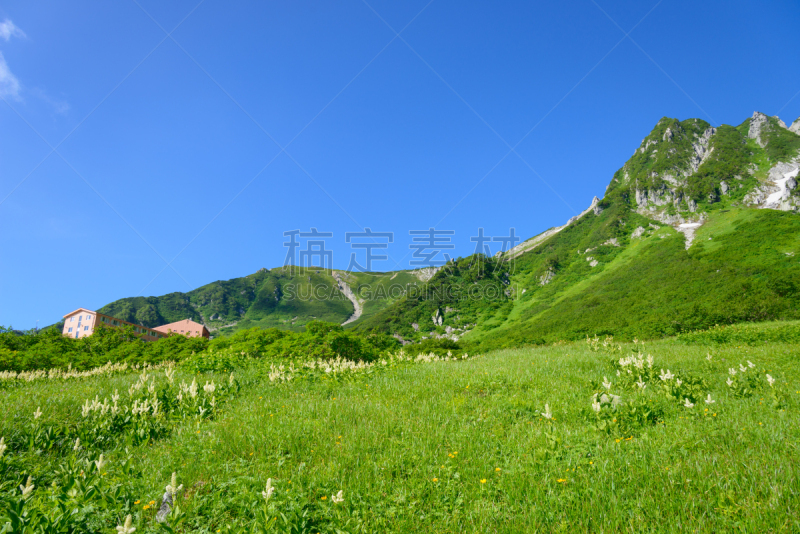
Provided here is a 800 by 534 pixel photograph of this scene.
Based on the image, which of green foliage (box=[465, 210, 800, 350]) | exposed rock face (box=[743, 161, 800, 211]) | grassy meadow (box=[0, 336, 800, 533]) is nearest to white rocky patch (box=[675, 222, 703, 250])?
green foliage (box=[465, 210, 800, 350])

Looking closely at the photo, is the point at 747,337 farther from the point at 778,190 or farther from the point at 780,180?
the point at 780,180

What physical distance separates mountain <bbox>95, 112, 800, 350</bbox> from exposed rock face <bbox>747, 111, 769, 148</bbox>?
19.1 inches

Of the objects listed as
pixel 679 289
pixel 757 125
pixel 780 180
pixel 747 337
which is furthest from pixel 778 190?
pixel 747 337

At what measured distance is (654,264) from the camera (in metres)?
65.9

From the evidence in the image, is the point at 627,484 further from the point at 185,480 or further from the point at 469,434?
the point at 185,480

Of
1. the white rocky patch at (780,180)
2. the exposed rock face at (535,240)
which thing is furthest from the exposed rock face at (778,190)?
the exposed rock face at (535,240)

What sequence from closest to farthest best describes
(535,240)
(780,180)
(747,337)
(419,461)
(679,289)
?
(419,461), (747,337), (679,289), (780,180), (535,240)

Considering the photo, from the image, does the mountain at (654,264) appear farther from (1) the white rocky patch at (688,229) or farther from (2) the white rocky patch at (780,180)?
(1) the white rocky patch at (688,229)

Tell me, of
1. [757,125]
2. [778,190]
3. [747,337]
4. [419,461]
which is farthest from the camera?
[757,125]

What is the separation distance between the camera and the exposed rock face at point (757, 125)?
11550 centimetres

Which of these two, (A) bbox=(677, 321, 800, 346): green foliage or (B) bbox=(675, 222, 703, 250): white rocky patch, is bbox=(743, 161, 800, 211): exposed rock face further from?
(A) bbox=(677, 321, 800, 346): green foliage

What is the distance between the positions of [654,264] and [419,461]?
79.8 m

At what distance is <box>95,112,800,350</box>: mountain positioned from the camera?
41.1 m

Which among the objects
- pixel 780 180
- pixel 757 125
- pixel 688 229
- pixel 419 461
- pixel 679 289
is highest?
pixel 757 125
